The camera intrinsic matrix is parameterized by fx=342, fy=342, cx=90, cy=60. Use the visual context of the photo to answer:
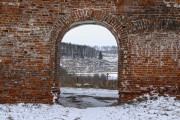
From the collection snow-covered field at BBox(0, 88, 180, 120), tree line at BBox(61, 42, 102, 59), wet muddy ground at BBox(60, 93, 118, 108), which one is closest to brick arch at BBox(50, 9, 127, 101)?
snow-covered field at BBox(0, 88, 180, 120)

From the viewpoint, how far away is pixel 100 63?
2827 inches

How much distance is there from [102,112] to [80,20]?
290cm

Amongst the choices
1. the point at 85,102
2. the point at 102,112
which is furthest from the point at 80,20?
the point at 85,102

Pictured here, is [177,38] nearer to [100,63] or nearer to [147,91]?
[147,91]

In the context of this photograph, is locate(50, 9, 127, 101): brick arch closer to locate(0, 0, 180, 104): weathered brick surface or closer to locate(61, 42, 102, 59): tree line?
locate(0, 0, 180, 104): weathered brick surface

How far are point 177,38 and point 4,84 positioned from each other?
5.34 metres

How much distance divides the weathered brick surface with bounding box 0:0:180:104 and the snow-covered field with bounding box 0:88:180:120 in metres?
0.53

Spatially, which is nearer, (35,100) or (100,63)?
(35,100)

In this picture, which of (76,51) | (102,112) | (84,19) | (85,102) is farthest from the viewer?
(76,51)

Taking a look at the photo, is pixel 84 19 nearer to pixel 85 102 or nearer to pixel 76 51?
pixel 85 102

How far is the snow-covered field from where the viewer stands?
8.25 m

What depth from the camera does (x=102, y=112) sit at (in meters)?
9.10

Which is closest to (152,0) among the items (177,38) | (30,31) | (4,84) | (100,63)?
(177,38)

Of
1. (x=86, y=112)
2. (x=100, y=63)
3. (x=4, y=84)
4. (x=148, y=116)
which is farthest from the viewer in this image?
(x=100, y=63)
